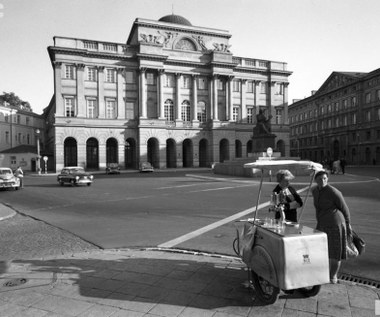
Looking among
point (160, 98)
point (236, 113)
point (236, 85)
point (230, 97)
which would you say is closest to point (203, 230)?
point (160, 98)

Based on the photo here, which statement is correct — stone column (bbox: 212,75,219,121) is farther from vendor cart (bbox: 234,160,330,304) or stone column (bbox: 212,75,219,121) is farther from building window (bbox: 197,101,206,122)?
vendor cart (bbox: 234,160,330,304)

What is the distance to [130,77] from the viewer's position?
51969 millimetres

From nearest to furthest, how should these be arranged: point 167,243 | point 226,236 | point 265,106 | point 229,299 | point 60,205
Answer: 1. point 229,299
2. point 167,243
3. point 226,236
4. point 60,205
5. point 265,106

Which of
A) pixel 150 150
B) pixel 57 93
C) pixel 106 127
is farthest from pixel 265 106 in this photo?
pixel 57 93

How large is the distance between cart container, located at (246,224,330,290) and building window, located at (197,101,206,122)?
53750 mm

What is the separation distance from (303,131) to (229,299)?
85.2 metres

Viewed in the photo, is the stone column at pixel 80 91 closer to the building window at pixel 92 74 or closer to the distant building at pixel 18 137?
the building window at pixel 92 74

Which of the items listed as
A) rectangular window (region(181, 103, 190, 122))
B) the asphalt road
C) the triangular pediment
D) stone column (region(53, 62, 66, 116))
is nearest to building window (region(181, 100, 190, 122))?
rectangular window (region(181, 103, 190, 122))

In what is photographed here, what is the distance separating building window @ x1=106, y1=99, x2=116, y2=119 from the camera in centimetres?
5078

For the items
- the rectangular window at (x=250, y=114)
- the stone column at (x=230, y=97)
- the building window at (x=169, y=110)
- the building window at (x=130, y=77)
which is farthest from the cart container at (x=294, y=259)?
the rectangular window at (x=250, y=114)

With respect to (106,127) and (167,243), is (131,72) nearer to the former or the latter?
(106,127)

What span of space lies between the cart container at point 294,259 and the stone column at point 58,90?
48.4 meters

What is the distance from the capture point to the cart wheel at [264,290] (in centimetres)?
413

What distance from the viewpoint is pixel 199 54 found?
55875 mm
